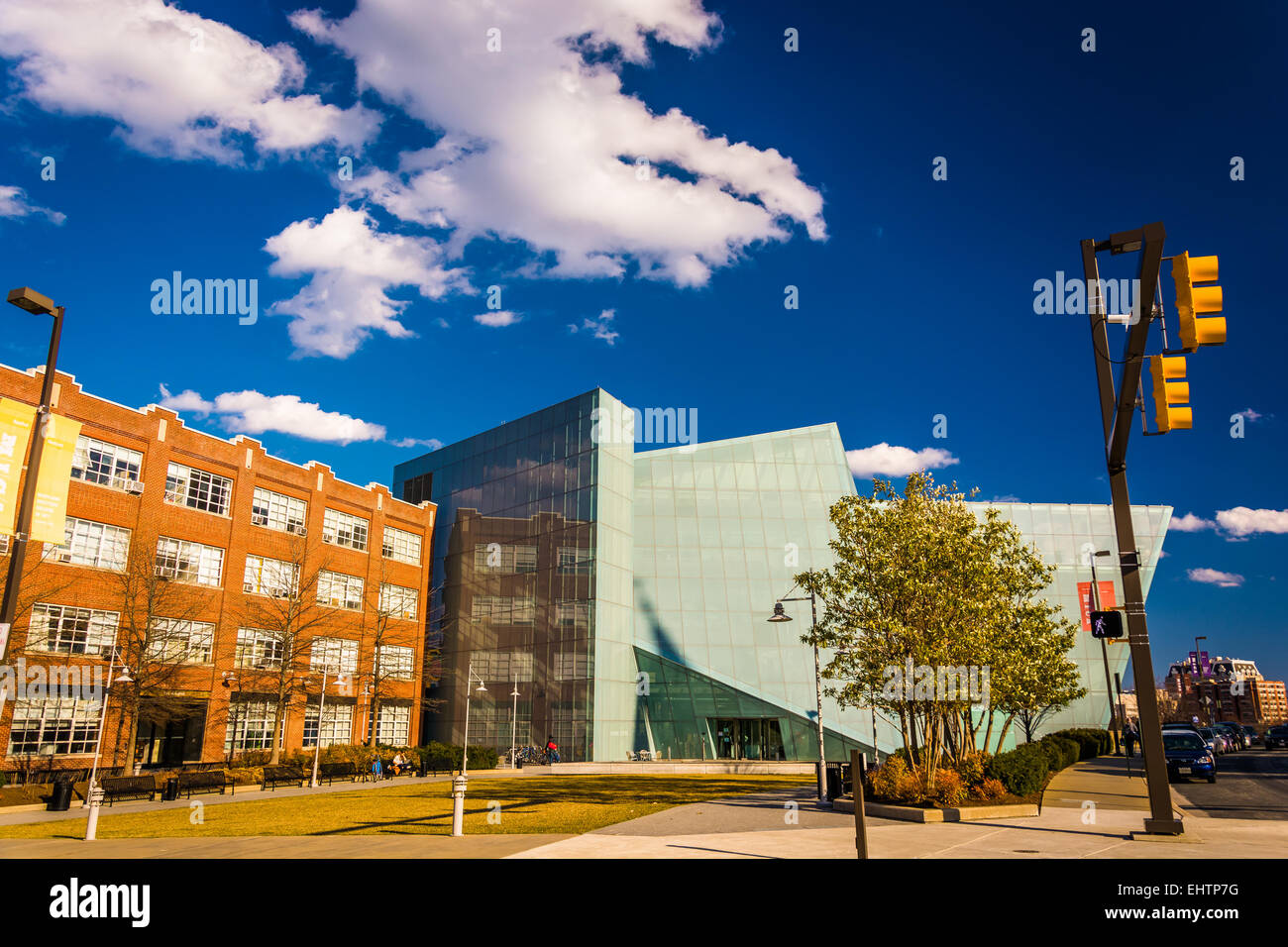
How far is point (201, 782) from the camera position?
30.8 m

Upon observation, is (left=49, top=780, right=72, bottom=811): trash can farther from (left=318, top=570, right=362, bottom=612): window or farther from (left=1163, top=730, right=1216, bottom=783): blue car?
(left=1163, top=730, right=1216, bottom=783): blue car

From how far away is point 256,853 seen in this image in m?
13.4

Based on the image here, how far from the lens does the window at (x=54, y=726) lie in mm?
33812

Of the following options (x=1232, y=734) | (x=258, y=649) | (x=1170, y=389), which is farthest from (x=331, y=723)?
(x=1232, y=734)

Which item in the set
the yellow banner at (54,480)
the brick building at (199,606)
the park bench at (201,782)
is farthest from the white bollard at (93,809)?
the park bench at (201,782)

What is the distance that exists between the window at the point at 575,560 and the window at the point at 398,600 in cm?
1152

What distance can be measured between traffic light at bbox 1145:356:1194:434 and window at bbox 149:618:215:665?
38157mm

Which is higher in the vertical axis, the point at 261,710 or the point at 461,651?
the point at 461,651

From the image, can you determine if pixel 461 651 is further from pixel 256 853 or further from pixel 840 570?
pixel 256 853

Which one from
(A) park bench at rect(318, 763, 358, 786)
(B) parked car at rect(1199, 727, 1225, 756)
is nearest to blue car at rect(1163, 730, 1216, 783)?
(B) parked car at rect(1199, 727, 1225, 756)
